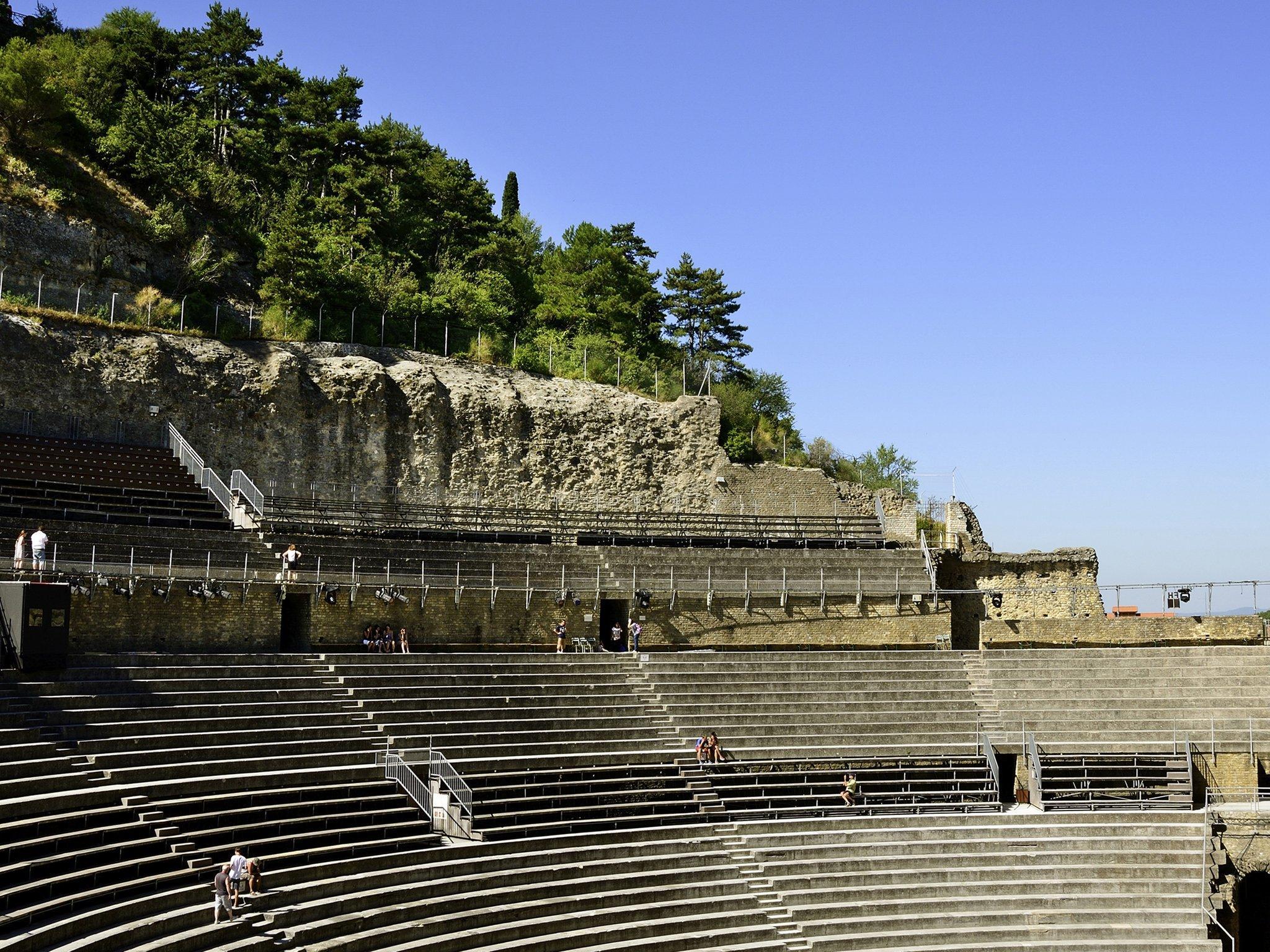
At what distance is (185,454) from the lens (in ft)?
88.4

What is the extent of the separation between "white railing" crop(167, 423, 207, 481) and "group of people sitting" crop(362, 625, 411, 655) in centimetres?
590

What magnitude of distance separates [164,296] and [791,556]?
56.4 feet

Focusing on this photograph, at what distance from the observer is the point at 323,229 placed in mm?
36938

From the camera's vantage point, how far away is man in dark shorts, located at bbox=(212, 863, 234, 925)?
13.5 m

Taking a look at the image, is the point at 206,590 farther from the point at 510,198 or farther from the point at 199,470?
the point at 510,198

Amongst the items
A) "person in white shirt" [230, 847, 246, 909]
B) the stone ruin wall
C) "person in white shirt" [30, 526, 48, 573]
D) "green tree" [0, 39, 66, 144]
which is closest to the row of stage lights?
"person in white shirt" [30, 526, 48, 573]

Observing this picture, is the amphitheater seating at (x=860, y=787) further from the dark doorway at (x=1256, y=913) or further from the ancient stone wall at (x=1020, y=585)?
the ancient stone wall at (x=1020, y=585)

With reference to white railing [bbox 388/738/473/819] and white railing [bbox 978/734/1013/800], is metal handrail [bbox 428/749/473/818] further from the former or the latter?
white railing [bbox 978/734/1013/800]

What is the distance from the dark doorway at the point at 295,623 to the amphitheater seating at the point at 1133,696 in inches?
531

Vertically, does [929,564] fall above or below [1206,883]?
above

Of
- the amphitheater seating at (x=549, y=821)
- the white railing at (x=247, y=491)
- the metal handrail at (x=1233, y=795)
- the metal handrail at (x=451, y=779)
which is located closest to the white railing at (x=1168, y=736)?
the metal handrail at (x=1233, y=795)

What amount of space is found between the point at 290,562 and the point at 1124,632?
61.1ft

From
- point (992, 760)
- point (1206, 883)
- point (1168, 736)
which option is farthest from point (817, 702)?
point (1206, 883)

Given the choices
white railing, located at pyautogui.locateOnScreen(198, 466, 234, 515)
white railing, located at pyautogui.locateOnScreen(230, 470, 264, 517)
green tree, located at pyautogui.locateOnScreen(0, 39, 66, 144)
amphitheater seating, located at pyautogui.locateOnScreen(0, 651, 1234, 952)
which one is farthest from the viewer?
green tree, located at pyautogui.locateOnScreen(0, 39, 66, 144)
